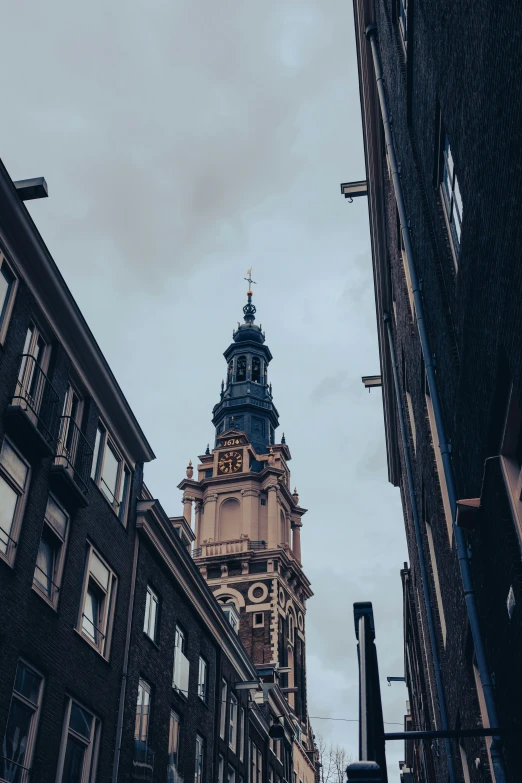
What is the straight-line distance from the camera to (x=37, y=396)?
693 inches

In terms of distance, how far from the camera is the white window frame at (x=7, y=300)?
16453mm

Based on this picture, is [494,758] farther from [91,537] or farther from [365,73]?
[365,73]

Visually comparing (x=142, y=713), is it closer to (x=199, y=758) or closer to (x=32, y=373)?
(x=199, y=758)

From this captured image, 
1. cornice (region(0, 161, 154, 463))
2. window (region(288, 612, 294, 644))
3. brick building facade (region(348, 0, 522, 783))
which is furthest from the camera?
window (region(288, 612, 294, 644))

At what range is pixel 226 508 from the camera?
85688 millimetres

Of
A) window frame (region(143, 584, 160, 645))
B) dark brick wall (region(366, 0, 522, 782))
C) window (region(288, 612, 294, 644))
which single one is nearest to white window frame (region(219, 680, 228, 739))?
window frame (region(143, 584, 160, 645))

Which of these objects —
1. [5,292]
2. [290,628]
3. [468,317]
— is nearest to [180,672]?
[5,292]

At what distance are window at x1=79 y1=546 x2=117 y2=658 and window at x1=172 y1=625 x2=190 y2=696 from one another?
6.03 metres

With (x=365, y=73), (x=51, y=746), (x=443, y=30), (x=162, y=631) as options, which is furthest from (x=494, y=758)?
(x=162, y=631)

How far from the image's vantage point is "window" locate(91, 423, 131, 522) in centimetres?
2125

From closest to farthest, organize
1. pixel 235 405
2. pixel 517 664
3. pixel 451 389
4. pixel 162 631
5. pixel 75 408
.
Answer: pixel 517 664, pixel 451 389, pixel 75 408, pixel 162 631, pixel 235 405

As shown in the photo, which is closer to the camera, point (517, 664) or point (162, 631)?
point (517, 664)

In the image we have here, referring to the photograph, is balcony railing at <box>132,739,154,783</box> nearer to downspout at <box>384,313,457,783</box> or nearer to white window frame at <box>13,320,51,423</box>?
downspout at <box>384,313,457,783</box>

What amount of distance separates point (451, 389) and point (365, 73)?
39.2 feet
